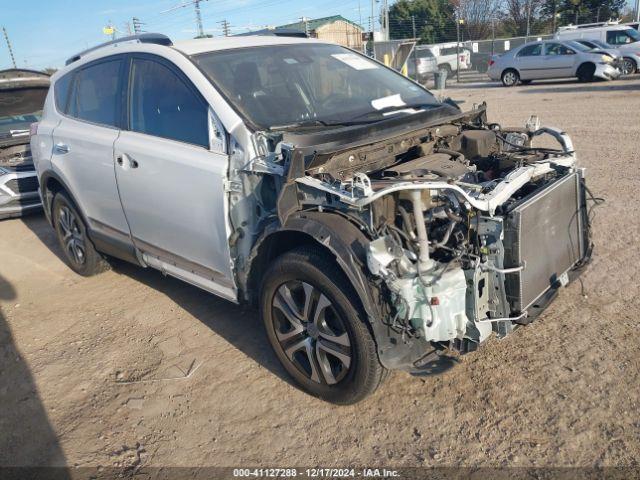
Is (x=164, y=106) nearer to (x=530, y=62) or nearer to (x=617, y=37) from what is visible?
(x=530, y=62)

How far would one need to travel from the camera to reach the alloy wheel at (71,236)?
527cm

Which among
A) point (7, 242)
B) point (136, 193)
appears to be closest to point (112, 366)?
point (136, 193)

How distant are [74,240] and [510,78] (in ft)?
63.2

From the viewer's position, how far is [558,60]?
1919 centimetres

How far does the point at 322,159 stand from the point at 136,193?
1.71 meters

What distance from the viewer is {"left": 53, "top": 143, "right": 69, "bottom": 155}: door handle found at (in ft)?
15.9

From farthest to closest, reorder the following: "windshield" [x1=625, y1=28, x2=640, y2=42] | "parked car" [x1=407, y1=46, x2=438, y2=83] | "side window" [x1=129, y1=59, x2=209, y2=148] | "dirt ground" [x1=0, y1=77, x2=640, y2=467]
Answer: "parked car" [x1=407, y1=46, x2=438, y2=83] < "windshield" [x1=625, y1=28, x2=640, y2=42] < "side window" [x1=129, y1=59, x2=209, y2=148] < "dirt ground" [x1=0, y1=77, x2=640, y2=467]

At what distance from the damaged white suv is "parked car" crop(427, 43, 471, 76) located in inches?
966

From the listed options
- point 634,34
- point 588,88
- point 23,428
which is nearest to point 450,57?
point 634,34

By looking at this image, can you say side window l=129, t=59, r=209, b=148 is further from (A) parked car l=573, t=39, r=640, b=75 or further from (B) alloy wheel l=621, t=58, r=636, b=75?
(B) alloy wheel l=621, t=58, r=636, b=75

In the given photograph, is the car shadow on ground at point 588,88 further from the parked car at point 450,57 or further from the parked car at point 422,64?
the parked car at point 450,57

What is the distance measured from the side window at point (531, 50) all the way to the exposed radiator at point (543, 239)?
736 inches

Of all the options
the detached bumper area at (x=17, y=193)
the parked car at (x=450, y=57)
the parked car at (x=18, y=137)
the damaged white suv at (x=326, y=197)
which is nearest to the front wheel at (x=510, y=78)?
the parked car at (x=450, y=57)

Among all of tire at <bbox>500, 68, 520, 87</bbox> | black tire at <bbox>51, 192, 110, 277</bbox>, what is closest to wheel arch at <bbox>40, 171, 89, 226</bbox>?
black tire at <bbox>51, 192, 110, 277</bbox>
